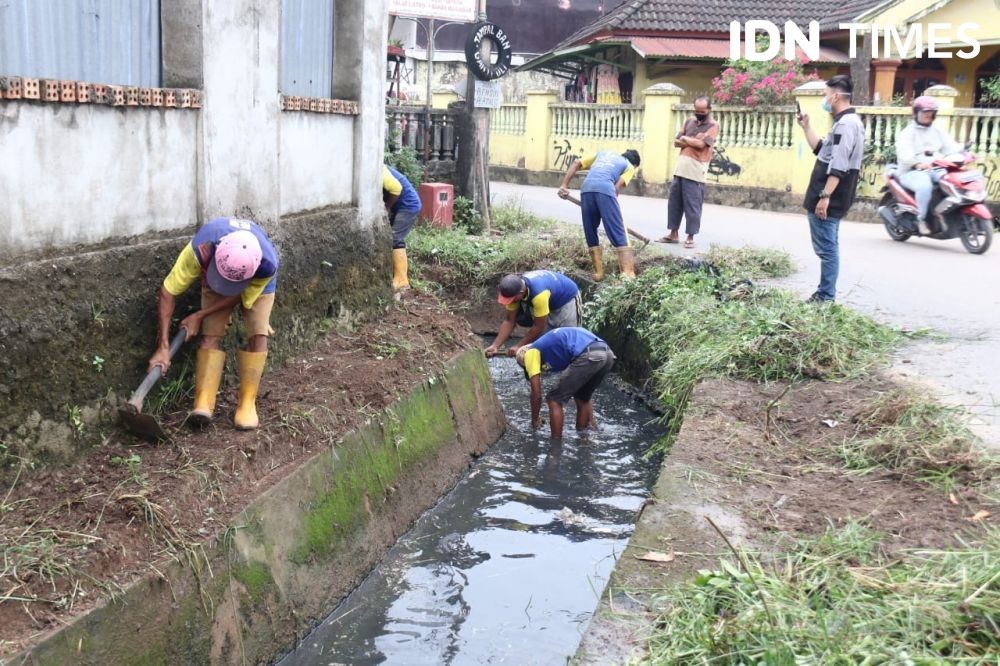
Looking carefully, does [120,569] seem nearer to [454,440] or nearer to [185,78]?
[185,78]

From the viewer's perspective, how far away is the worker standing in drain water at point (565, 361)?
8.09 metres

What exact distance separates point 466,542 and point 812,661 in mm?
3564

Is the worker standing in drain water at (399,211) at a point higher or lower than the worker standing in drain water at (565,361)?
higher

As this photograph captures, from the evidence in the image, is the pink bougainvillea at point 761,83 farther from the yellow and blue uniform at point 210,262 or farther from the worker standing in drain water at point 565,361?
the yellow and blue uniform at point 210,262

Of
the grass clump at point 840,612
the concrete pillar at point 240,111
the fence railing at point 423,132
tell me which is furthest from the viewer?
the fence railing at point 423,132

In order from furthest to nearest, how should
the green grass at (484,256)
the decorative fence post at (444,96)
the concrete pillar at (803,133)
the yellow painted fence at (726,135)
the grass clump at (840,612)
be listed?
the decorative fence post at (444,96)
the concrete pillar at (803,133)
the yellow painted fence at (726,135)
the green grass at (484,256)
the grass clump at (840,612)

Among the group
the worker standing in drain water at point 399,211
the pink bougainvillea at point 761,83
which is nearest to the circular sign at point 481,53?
the worker standing in drain water at point 399,211

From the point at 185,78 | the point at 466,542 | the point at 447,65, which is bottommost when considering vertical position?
the point at 466,542

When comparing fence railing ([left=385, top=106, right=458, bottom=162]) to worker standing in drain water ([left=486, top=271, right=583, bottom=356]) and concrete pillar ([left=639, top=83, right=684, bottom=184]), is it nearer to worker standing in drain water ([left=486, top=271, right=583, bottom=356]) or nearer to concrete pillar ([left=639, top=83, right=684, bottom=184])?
worker standing in drain water ([left=486, top=271, right=583, bottom=356])

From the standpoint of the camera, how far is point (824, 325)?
7.39 m

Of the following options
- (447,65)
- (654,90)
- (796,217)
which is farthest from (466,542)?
(447,65)

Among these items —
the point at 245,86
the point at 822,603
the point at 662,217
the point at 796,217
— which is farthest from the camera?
the point at 796,217

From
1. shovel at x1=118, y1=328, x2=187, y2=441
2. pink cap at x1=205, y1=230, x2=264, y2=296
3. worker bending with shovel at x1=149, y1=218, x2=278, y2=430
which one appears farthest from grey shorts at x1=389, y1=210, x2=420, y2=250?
shovel at x1=118, y1=328, x2=187, y2=441

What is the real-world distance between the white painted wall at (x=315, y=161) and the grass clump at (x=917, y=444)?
3.94 meters
